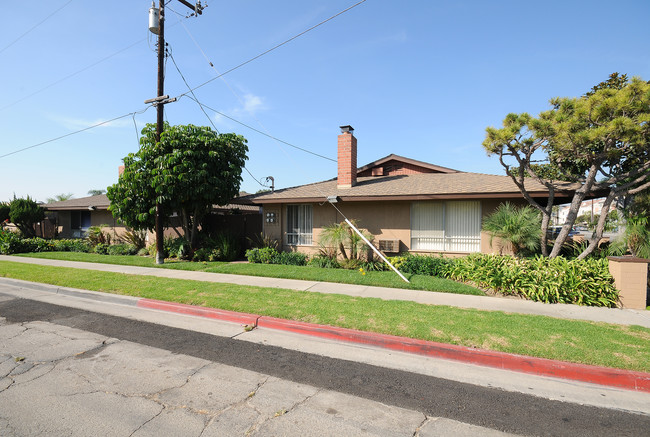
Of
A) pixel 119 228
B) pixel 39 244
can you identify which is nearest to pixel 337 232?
pixel 119 228

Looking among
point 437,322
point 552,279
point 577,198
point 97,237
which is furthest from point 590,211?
point 97,237

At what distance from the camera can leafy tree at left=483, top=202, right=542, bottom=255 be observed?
9672 millimetres

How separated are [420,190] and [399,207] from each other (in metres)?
1.00

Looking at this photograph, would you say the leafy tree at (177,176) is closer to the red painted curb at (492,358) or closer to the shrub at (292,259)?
the shrub at (292,259)

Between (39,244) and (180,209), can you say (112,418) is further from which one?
(39,244)

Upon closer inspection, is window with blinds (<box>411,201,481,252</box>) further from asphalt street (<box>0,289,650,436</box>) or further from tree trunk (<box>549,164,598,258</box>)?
asphalt street (<box>0,289,650,436</box>)

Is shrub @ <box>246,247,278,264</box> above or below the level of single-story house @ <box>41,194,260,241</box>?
below

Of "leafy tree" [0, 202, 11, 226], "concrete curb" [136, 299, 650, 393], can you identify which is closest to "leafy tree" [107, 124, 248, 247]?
"concrete curb" [136, 299, 650, 393]

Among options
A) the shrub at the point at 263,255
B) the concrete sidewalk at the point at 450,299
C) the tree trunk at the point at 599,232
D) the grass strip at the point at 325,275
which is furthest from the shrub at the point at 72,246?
the tree trunk at the point at 599,232

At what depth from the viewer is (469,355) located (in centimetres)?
483

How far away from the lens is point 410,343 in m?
5.18

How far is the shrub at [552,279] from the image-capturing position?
761 centimetres

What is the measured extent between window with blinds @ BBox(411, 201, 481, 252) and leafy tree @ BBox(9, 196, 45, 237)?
22.9 metres

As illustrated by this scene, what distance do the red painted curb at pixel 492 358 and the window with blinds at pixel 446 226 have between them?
→ 699cm
